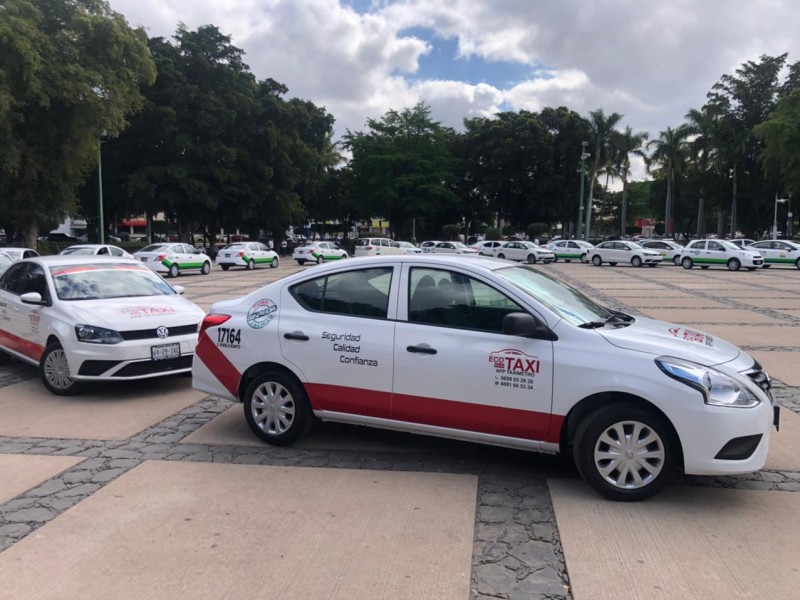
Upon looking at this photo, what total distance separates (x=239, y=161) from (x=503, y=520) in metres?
44.4

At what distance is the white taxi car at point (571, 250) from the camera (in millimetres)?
41656

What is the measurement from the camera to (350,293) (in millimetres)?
5281

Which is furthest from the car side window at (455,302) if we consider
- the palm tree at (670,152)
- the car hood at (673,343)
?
the palm tree at (670,152)

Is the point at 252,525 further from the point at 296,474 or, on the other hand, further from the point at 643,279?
the point at 643,279

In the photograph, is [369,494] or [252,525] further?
[369,494]

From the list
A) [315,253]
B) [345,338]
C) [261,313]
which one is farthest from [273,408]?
[315,253]

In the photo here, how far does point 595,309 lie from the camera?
210 inches

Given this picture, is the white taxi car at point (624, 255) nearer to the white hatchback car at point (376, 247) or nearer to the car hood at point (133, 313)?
the white hatchback car at point (376, 247)

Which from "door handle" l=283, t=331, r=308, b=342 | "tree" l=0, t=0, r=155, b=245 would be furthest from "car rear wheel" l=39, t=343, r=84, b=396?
"tree" l=0, t=0, r=155, b=245

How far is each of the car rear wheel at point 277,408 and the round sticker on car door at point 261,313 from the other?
0.42 metres

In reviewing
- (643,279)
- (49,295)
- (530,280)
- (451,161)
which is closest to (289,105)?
(451,161)

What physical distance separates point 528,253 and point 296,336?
120ft

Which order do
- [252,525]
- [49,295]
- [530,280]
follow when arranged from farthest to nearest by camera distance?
[49,295], [530,280], [252,525]

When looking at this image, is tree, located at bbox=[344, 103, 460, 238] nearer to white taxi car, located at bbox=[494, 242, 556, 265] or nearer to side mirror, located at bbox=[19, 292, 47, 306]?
white taxi car, located at bbox=[494, 242, 556, 265]
